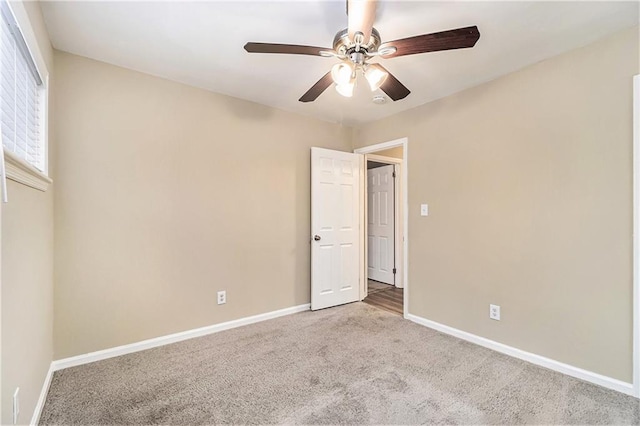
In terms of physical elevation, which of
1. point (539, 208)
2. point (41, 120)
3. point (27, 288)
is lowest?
point (27, 288)

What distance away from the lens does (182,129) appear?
2.79m

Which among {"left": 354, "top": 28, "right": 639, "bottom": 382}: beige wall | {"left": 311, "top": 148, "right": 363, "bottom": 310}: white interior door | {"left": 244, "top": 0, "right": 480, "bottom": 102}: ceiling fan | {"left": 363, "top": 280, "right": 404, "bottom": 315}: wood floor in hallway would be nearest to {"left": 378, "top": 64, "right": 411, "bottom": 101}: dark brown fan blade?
{"left": 244, "top": 0, "right": 480, "bottom": 102}: ceiling fan

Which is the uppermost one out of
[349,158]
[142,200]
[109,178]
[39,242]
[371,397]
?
[349,158]

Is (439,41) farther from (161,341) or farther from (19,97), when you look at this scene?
(161,341)

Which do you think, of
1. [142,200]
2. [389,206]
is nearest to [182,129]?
[142,200]

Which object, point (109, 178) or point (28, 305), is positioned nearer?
point (28, 305)

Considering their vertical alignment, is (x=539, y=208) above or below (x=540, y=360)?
above

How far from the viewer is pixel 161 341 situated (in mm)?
2670

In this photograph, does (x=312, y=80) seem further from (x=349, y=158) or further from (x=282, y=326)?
(x=282, y=326)

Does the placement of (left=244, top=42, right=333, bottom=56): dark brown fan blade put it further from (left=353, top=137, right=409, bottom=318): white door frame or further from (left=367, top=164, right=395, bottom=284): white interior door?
(left=367, top=164, right=395, bottom=284): white interior door

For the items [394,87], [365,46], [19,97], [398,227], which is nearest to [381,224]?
[398,227]

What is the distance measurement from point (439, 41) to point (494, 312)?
7.39ft

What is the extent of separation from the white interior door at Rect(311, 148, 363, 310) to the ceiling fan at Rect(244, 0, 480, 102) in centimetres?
172

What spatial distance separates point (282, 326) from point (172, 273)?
1195mm
